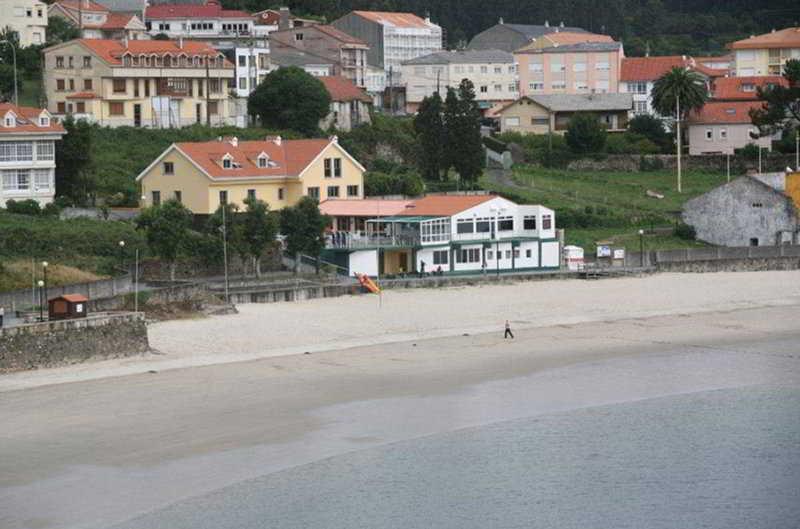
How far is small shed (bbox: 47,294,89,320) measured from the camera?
135 ft

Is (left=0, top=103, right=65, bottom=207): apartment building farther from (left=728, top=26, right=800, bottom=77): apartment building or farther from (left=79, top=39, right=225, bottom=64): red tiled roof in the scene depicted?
(left=728, top=26, right=800, bottom=77): apartment building

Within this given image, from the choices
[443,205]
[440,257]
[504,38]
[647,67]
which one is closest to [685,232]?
[443,205]

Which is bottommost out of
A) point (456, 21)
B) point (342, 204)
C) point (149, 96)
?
point (342, 204)

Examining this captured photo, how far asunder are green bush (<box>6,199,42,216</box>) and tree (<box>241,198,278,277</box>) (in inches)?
297

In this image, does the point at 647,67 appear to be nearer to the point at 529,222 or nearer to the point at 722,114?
the point at 722,114

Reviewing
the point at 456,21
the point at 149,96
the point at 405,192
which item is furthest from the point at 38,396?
the point at 456,21

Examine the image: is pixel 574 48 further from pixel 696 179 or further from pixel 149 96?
pixel 149 96

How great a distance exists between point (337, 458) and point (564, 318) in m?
17.0

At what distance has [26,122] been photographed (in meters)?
60.1

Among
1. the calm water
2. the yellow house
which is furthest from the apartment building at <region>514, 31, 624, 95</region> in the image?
the calm water

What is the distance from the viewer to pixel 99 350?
41625 mm

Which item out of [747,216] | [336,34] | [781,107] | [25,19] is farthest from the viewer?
[336,34]

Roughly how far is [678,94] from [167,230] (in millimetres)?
33868

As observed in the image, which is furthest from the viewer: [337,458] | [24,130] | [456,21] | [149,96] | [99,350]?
[456,21]
